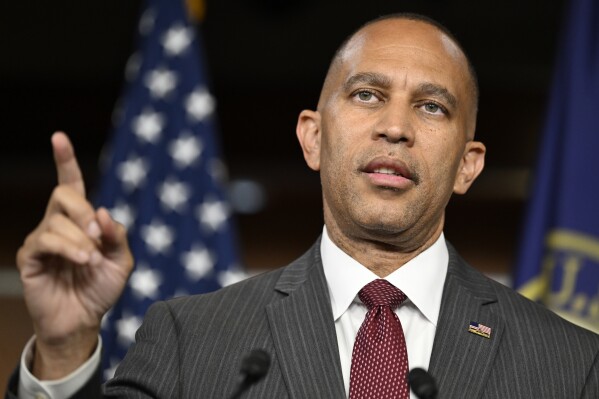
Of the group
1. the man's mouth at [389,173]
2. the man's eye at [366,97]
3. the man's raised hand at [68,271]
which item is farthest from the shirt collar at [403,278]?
the man's raised hand at [68,271]

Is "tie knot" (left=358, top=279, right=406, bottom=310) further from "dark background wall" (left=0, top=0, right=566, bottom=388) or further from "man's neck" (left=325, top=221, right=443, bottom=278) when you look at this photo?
"dark background wall" (left=0, top=0, right=566, bottom=388)

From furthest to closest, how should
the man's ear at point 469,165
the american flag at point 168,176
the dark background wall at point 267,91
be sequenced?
the dark background wall at point 267,91 < the american flag at point 168,176 < the man's ear at point 469,165

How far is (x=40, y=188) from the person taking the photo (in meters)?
7.20

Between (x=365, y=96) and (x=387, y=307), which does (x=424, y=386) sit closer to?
(x=387, y=307)

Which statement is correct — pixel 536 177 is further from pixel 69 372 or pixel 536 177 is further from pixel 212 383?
pixel 69 372

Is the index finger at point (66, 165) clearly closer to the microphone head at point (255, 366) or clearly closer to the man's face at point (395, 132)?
the microphone head at point (255, 366)

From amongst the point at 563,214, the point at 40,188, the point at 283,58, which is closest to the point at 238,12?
the point at 283,58

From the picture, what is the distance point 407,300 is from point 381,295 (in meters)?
0.06

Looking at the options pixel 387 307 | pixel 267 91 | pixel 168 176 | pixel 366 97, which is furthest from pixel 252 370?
pixel 267 91

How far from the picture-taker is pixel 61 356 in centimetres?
145

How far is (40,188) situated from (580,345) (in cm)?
595

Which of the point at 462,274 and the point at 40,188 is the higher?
the point at 462,274

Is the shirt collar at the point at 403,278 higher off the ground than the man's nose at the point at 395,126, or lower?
lower

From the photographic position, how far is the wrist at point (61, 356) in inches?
57.1
